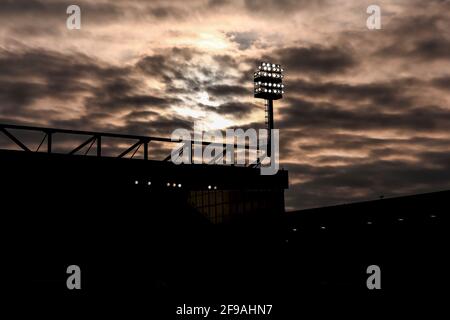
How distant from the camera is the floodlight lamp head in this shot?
7444 centimetres

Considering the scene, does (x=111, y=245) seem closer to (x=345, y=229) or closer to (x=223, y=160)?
(x=223, y=160)

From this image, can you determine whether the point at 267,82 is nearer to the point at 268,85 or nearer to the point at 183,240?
the point at 268,85

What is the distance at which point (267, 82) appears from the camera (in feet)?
246

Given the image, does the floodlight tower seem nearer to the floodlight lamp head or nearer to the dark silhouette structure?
the floodlight lamp head

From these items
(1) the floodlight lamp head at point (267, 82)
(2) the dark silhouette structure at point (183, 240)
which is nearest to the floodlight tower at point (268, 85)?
(1) the floodlight lamp head at point (267, 82)

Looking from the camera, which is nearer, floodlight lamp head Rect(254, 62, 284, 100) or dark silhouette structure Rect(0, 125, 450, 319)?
dark silhouette structure Rect(0, 125, 450, 319)

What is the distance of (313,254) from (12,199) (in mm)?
21039

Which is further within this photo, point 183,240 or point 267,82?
point 267,82

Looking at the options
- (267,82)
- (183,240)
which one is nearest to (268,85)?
(267,82)

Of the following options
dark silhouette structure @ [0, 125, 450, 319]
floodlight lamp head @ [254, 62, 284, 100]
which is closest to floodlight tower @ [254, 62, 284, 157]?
floodlight lamp head @ [254, 62, 284, 100]

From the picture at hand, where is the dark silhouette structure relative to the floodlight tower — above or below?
below

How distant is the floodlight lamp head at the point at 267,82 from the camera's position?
2931 inches

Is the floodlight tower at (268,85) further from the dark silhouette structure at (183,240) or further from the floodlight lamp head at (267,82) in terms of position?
the dark silhouette structure at (183,240)
